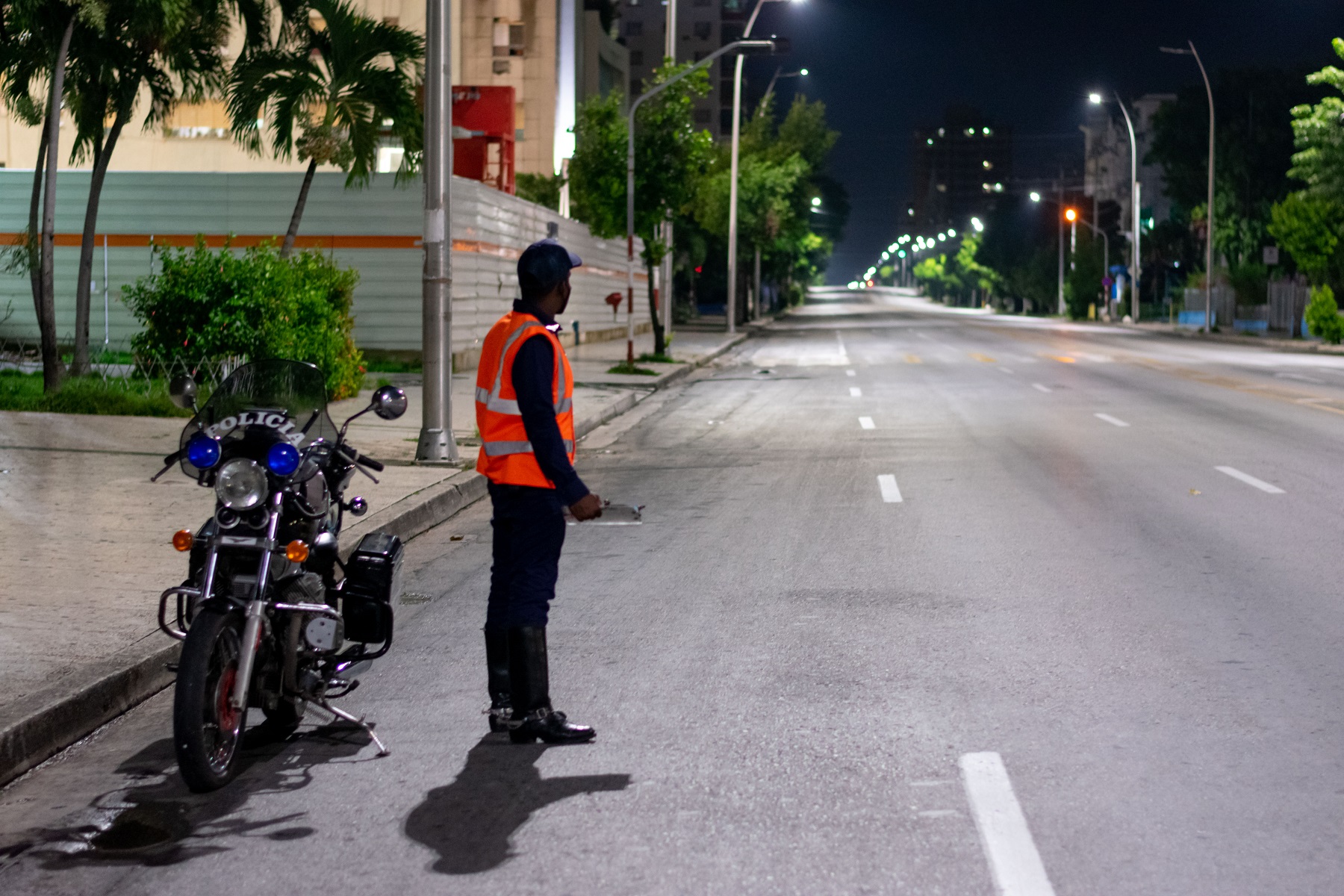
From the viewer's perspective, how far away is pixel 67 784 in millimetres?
5492

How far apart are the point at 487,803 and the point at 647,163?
95.3 feet

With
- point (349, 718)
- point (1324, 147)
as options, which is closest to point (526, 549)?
point (349, 718)

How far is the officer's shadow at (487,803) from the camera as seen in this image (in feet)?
15.4

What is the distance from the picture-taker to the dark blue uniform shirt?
18.4 ft

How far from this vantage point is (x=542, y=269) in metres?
5.78

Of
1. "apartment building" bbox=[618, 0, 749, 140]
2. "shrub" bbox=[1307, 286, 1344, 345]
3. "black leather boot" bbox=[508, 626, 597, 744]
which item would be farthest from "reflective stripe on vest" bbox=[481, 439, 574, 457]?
"apartment building" bbox=[618, 0, 749, 140]

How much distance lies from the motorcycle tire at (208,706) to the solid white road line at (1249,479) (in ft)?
32.2

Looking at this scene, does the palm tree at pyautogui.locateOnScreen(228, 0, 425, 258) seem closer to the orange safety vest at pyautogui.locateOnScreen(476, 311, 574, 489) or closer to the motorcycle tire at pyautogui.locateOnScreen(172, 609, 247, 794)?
the orange safety vest at pyautogui.locateOnScreen(476, 311, 574, 489)

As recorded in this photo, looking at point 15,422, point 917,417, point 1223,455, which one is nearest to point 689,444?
point 917,417

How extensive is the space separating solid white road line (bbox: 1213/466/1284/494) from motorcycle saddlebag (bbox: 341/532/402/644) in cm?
905

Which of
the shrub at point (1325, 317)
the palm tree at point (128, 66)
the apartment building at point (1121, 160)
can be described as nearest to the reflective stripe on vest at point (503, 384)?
the palm tree at point (128, 66)

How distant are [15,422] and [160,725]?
35.7 feet

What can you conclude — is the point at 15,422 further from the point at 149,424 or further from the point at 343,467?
the point at 343,467

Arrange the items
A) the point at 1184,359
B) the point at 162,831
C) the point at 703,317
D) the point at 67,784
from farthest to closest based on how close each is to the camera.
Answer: the point at 703,317
the point at 1184,359
the point at 67,784
the point at 162,831
